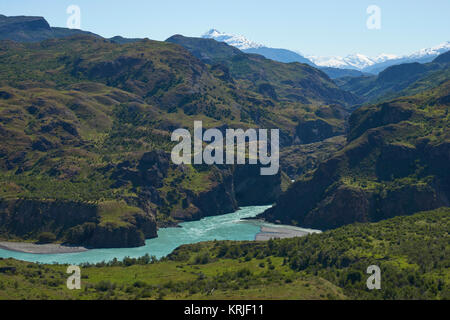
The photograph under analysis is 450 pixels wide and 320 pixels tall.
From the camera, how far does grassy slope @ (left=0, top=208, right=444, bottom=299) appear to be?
142475mm

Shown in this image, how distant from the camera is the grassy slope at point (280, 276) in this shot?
142m

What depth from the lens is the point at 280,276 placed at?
165375 millimetres

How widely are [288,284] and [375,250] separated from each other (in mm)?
48395

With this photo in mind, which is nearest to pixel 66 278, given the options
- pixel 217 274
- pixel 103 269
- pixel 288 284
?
pixel 103 269

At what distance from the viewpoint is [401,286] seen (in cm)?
14825
